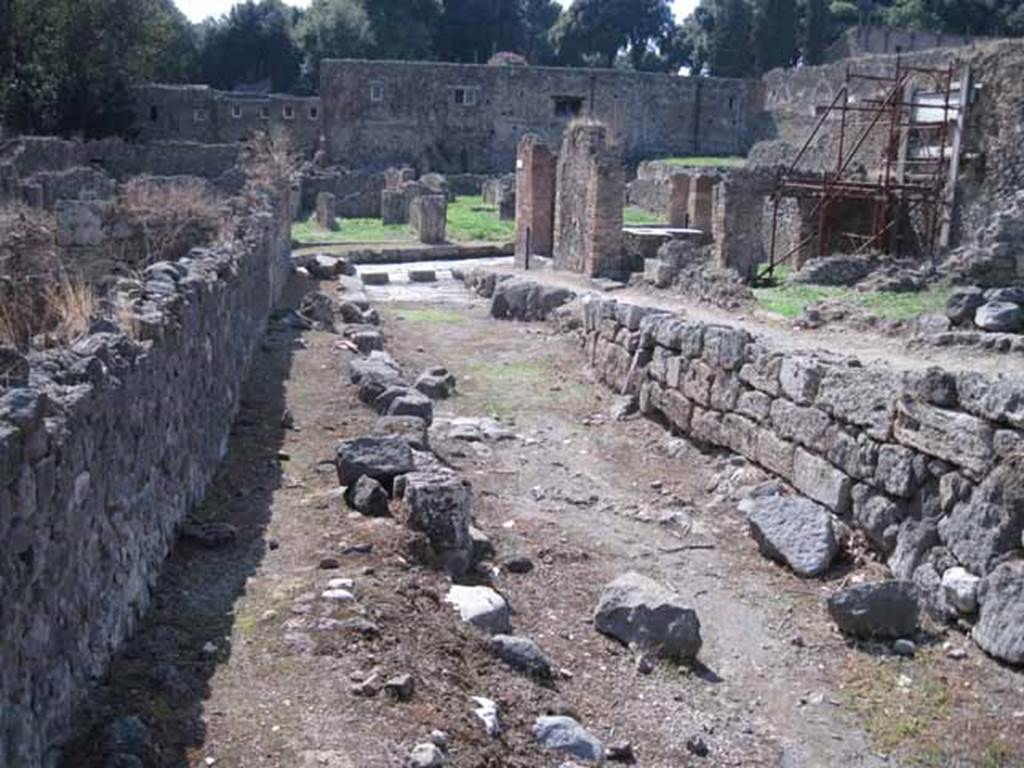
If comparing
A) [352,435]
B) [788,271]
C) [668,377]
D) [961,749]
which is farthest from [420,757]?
[788,271]

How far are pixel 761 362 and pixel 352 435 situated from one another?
363 centimetres

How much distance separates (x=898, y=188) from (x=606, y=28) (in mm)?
46069

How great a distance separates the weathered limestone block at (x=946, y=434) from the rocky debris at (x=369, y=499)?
11.8ft

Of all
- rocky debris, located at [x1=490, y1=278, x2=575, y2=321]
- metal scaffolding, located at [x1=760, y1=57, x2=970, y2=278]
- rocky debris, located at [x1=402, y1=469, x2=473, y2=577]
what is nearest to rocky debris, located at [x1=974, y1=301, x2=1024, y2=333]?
rocky debris, located at [x1=402, y1=469, x2=473, y2=577]

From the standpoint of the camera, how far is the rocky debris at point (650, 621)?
6750 mm

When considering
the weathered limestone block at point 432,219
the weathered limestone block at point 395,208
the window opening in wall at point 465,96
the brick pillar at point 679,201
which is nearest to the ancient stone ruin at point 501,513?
the brick pillar at point 679,201

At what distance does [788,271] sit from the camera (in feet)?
68.9

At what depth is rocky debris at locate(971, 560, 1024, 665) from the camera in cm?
665

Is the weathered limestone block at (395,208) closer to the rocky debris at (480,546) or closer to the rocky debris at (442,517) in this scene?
the rocky debris at (480,546)

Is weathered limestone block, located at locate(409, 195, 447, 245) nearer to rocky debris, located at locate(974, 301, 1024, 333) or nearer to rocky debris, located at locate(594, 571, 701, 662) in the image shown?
rocky debris, located at locate(974, 301, 1024, 333)

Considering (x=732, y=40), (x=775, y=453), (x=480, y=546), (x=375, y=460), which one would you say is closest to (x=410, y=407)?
(x=375, y=460)

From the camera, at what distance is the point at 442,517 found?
7.11m

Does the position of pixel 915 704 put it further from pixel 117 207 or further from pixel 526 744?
pixel 117 207

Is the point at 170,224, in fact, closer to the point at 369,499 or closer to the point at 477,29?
the point at 369,499
